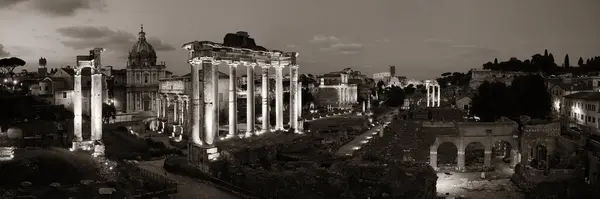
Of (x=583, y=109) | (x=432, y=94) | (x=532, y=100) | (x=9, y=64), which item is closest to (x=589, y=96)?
(x=583, y=109)

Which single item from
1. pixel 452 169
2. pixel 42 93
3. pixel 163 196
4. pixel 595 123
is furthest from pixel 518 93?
pixel 42 93

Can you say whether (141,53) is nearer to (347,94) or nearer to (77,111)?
(77,111)

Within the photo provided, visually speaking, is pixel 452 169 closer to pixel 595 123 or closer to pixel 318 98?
pixel 595 123

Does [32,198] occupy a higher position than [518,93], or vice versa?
[518,93]

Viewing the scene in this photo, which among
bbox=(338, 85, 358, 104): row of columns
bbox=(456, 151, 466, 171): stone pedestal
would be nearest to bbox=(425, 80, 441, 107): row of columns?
bbox=(338, 85, 358, 104): row of columns

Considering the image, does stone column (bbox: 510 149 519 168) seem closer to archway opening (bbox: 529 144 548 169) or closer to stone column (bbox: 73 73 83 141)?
archway opening (bbox: 529 144 548 169)

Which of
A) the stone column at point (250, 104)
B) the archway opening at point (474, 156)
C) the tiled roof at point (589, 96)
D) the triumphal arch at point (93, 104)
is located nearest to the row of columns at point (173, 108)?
the stone column at point (250, 104)

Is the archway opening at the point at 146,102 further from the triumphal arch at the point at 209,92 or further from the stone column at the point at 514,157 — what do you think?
the stone column at the point at 514,157
